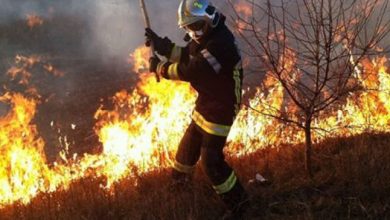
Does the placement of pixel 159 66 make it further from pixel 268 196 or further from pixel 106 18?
pixel 106 18

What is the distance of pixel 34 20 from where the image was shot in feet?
49.4

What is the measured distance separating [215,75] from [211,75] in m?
0.04

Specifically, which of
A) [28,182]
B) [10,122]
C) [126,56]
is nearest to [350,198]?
[28,182]

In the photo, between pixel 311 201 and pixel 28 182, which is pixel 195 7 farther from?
pixel 28 182

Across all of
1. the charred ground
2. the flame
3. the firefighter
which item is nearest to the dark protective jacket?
the firefighter

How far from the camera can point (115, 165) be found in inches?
254

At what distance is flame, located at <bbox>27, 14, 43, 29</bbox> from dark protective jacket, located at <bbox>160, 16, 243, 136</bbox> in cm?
1087

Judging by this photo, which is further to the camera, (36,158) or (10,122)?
(10,122)

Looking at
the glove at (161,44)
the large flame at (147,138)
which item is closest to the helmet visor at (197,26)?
the glove at (161,44)

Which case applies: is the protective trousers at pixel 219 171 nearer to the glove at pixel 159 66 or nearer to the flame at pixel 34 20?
the glove at pixel 159 66

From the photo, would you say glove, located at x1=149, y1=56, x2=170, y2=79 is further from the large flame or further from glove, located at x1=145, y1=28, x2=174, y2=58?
the large flame

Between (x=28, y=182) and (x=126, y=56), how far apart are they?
27.5 feet

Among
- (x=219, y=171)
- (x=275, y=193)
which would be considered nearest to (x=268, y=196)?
(x=275, y=193)

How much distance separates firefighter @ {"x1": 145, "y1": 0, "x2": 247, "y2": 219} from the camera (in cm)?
475
